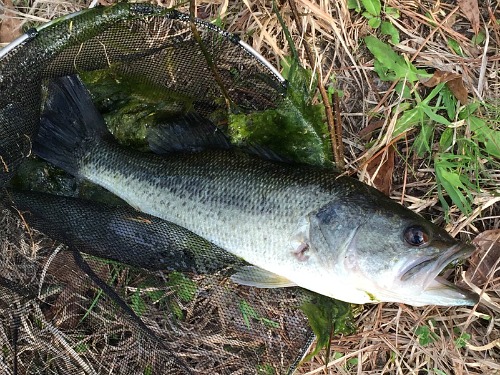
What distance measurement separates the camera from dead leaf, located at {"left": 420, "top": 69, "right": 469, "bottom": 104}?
3117mm

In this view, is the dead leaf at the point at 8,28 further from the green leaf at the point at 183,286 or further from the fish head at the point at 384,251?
the fish head at the point at 384,251


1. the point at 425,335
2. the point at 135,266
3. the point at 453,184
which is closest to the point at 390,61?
the point at 453,184

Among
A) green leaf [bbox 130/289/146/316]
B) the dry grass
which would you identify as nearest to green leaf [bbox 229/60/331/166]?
the dry grass

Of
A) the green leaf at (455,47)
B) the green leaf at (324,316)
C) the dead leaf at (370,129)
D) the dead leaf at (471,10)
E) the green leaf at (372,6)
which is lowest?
the green leaf at (324,316)

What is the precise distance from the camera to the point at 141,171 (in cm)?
285

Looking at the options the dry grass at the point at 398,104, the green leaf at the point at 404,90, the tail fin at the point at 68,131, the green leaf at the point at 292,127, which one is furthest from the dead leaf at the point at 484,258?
the tail fin at the point at 68,131

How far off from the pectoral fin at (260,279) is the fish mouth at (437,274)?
0.61 meters

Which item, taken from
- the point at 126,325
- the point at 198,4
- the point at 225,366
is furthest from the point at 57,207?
the point at 198,4

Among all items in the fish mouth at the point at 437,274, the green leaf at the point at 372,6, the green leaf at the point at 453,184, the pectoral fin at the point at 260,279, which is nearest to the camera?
the fish mouth at the point at 437,274

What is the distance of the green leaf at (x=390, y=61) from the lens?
314 centimetres

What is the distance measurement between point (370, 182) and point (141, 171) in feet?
4.20

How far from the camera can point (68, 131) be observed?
295 centimetres

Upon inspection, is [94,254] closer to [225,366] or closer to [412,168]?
[225,366]

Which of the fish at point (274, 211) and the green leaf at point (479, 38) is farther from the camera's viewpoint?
the green leaf at point (479, 38)
